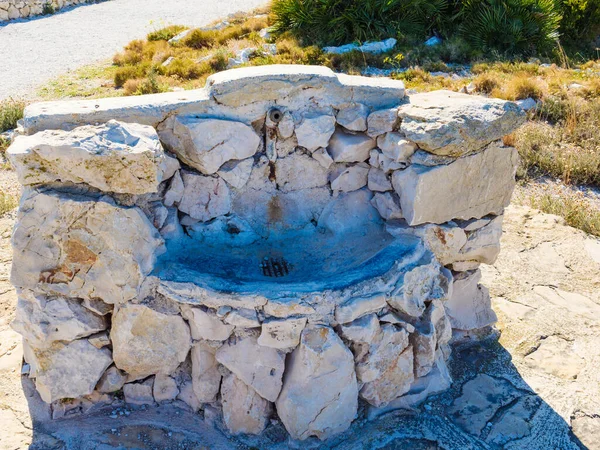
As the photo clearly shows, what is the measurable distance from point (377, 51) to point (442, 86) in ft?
6.19

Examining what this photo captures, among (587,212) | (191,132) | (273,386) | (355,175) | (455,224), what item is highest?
(191,132)

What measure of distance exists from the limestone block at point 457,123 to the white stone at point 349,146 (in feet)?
1.05

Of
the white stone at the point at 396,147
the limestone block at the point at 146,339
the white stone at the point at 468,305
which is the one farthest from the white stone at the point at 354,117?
the limestone block at the point at 146,339

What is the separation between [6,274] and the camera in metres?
4.87

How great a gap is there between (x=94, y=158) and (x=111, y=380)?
1325mm

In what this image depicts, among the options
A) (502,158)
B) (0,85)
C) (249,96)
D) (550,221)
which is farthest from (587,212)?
(0,85)

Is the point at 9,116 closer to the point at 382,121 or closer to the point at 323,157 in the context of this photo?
the point at 323,157

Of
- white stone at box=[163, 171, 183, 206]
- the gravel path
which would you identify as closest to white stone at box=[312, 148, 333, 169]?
white stone at box=[163, 171, 183, 206]

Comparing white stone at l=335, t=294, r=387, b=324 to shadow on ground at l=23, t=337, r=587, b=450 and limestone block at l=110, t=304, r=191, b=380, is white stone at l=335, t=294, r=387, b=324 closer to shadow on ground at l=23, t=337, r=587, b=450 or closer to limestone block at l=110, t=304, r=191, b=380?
shadow on ground at l=23, t=337, r=587, b=450

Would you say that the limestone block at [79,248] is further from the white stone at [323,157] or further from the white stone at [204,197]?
the white stone at [323,157]

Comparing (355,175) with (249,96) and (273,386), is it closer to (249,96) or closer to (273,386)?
(249,96)

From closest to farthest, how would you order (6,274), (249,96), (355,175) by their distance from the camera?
(249,96)
(355,175)
(6,274)

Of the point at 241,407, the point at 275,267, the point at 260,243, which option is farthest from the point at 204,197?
the point at 241,407

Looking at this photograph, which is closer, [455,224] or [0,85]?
[455,224]
